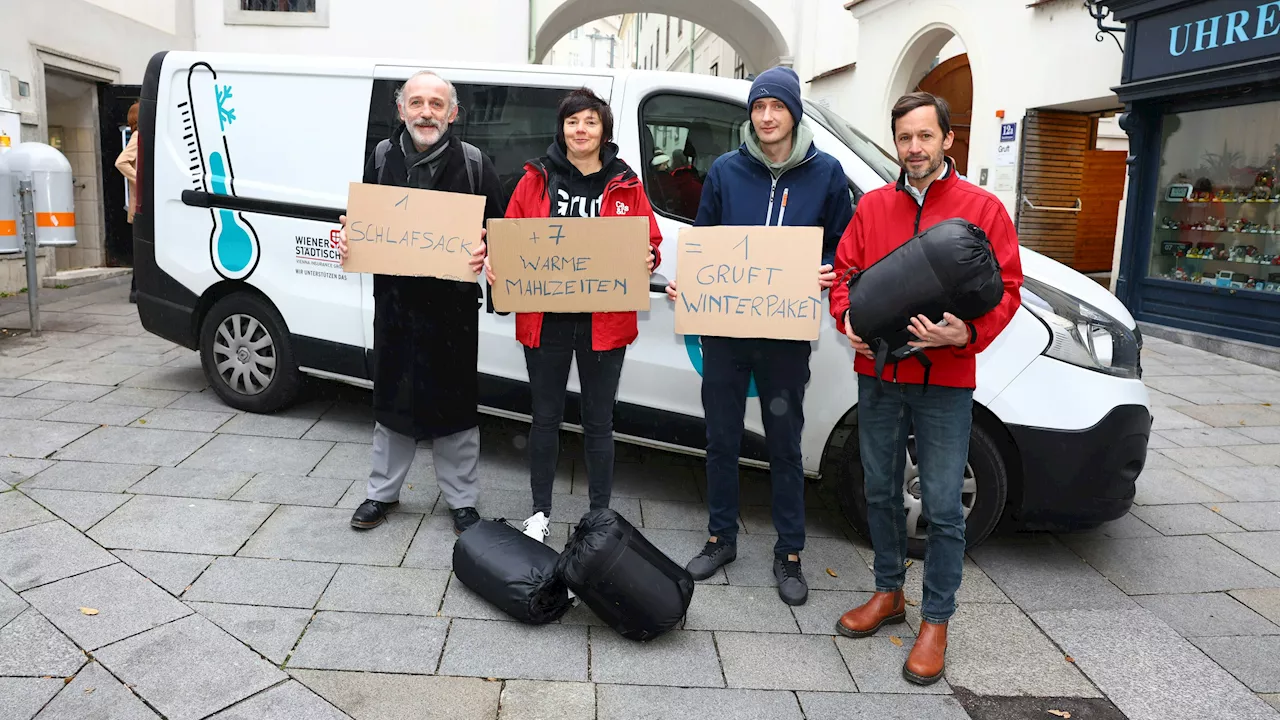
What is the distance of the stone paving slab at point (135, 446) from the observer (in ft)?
15.2

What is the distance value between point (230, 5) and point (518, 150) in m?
11.1

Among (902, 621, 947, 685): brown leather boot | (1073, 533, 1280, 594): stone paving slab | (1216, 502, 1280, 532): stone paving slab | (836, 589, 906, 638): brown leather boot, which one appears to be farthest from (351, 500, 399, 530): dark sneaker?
(1216, 502, 1280, 532): stone paving slab

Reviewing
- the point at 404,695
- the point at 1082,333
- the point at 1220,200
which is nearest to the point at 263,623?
the point at 404,695

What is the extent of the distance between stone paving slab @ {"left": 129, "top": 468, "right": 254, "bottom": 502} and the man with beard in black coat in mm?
782

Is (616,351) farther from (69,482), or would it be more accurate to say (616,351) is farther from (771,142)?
(69,482)

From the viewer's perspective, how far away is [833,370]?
12.6ft

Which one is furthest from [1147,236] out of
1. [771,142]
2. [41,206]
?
[41,206]

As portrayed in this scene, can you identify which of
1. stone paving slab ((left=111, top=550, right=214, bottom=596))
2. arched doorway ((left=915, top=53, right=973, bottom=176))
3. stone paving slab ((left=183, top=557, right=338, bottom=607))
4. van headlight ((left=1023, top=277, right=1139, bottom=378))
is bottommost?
stone paving slab ((left=183, top=557, right=338, bottom=607))

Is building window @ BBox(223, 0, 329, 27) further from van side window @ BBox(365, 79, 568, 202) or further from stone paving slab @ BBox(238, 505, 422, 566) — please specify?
stone paving slab @ BBox(238, 505, 422, 566)

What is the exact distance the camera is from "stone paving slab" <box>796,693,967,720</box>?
2.78 meters

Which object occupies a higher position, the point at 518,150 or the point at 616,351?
the point at 518,150

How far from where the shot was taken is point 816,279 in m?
3.33

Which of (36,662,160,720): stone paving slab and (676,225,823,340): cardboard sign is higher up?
(676,225,823,340): cardboard sign

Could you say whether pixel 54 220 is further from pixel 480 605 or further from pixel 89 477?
pixel 480 605
